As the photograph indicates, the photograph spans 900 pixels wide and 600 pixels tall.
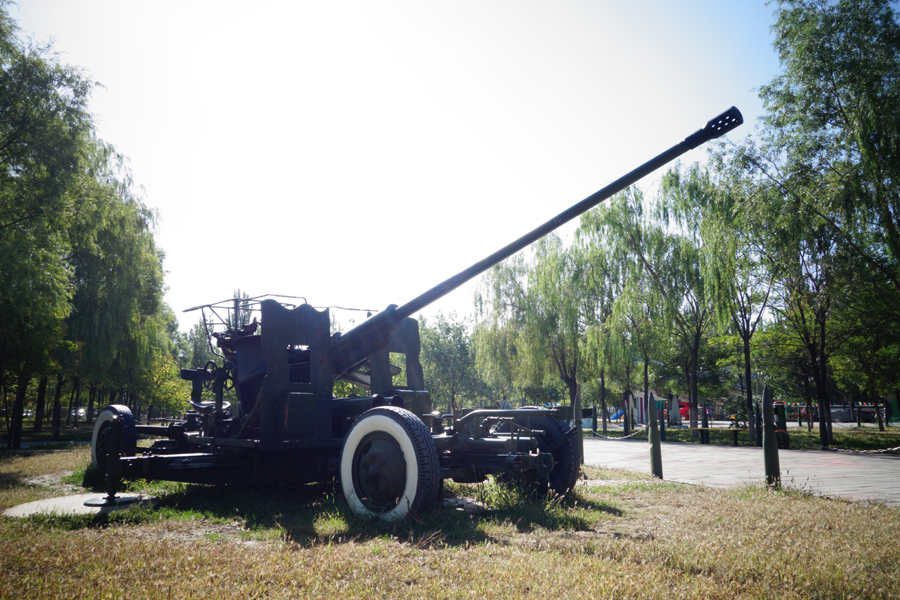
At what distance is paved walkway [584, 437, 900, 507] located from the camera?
26.5ft

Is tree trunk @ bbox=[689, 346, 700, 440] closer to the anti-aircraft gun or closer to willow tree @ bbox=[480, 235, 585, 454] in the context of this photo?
willow tree @ bbox=[480, 235, 585, 454]

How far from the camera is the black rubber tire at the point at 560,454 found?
6484mm

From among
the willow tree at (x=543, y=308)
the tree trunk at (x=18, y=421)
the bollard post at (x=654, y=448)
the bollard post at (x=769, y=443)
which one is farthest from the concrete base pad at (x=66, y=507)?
the willow tree at (x=543, y=308)

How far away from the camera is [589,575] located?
11.1 feet

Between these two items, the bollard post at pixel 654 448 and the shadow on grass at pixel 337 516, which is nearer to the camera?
the shadow on grass at pixel 337 516

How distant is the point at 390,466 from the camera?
5.29m

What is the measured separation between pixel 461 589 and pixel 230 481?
4.22m

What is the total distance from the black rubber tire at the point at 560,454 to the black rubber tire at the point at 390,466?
1.85m

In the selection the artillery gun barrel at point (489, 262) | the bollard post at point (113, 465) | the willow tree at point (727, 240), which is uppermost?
the willow tree at point (727, 240)

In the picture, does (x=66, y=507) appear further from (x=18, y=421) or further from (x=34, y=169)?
(x=18, y=421)

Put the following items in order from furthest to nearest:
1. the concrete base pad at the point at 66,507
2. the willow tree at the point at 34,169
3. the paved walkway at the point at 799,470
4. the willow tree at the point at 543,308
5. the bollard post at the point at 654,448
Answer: the willow tree at the point at 543,308
the willow tree at the point at 34,169
the bollard post at the point at 654,448
the paved walkway at the point at 799,470
the concrete base pad at the point at 66,507

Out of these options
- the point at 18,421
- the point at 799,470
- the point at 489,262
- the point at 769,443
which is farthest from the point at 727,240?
the point at 18,421

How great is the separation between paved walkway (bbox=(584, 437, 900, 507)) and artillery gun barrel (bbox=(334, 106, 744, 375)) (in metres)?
4.81

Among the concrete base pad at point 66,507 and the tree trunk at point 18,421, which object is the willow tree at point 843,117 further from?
the tree trunk at point 18,421
